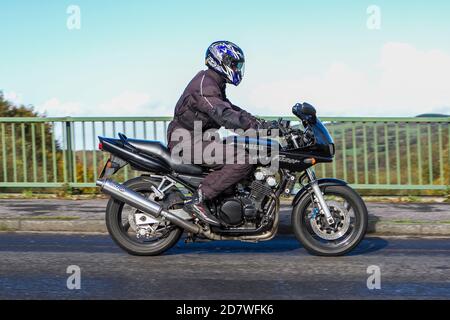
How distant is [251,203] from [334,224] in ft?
2.77

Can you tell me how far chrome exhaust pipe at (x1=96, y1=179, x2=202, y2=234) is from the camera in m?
6.62

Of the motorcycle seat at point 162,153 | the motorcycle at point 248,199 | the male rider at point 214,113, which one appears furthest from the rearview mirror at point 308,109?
the motorcycle seat at point 162,153

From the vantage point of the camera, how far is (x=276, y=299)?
523cm

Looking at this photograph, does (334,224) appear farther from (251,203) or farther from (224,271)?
(224,271)

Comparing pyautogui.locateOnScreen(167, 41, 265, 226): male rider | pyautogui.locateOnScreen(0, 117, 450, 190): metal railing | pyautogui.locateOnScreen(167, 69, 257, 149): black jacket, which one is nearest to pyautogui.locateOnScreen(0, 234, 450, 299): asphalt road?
pyautogui.locateOnScreen(167, 41, 265, 226): male rider

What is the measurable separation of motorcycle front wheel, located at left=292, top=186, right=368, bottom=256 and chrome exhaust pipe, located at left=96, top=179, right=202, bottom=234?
101 centimetres

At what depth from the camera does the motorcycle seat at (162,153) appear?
6.72m

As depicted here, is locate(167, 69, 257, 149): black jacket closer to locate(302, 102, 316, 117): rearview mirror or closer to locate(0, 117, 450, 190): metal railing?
locate(302, 102, 316, 117): rearview mirror

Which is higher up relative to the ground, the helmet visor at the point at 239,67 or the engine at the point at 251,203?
the helmet visor at the point at 239,67

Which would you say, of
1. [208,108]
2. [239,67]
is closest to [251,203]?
[208,108]

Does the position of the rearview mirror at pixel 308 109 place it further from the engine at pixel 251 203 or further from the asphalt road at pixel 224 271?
the asphalt road at pixel 224 271

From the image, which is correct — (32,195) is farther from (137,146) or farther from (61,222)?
(137,146)

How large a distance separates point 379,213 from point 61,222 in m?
4.25
